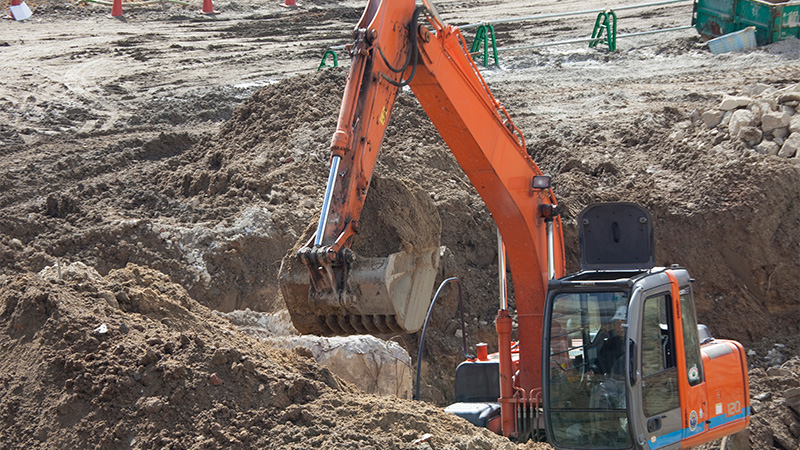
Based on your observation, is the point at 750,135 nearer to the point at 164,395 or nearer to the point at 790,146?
the point at 790,146

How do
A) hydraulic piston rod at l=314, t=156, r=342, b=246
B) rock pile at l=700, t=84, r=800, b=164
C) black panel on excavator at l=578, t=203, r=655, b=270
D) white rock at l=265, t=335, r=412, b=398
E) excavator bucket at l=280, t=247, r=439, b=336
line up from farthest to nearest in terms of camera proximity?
rock pile at l=700, t=84, r=800, b=164 < white rock at l=265, t=335, r=412, b=398 < black panel on excavator at l=578, t=203, r=655, b=270 < excavator bucket at l=280, t=247, r=439, b=336 < hydraulic piston rod at l=314, t=156, r=342, b=246

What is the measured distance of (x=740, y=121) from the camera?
1087 centimetres

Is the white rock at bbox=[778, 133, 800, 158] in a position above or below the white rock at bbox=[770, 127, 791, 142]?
below

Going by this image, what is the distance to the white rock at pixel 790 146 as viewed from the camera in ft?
34.0

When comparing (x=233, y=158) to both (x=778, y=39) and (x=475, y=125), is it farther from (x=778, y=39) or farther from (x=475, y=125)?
(x=778, y=39)

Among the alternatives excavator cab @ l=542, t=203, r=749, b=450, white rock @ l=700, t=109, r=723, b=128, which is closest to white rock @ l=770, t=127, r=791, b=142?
white rock @ l=700, t=109, r=723, b=128

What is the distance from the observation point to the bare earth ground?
4422 millimetres

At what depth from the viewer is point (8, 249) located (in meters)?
8.97

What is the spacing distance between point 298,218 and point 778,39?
9.30 metres

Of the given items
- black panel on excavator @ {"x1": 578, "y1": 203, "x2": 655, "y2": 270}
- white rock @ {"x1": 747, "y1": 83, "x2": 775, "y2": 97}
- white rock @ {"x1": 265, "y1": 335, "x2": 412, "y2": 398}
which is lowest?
white rock @ {"x1": 265, "y1": 335, "x2": 412, "y2": 398}

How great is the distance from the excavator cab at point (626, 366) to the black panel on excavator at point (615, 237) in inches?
8.1

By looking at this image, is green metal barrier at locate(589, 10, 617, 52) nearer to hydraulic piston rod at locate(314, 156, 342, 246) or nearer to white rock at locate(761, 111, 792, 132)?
white rock at locate(761, 111, 792, 132)

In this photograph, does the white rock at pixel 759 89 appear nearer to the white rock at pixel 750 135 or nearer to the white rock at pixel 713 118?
the white rock at pixel 713 118

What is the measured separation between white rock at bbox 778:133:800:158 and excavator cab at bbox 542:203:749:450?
18.7ft
